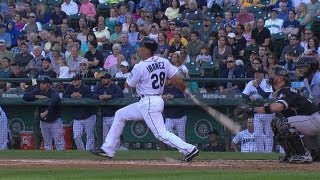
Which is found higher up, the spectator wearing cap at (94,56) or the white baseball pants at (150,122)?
the spectator wearing cap at (94,56)

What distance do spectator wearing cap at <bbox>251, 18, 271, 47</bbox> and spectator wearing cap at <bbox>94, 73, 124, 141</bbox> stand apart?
3176 millimetres

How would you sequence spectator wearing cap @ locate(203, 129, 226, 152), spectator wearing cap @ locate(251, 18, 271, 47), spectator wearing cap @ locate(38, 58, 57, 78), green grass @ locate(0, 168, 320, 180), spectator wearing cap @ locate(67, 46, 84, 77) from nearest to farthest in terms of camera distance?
1. green grass @ locate(0, 168, 320, 180)
2. spectator wearing cap @ locate(203, 129, 226, 152)
3. spectator wearing cap @ locate(251, 18, 271, 47)
4. spectator wearing cap @ locate(38, 58, 57, 78)
5. spectator wearing cap @ locate(67, 46, 84, 77)

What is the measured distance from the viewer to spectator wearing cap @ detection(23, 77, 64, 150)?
17.7 meters

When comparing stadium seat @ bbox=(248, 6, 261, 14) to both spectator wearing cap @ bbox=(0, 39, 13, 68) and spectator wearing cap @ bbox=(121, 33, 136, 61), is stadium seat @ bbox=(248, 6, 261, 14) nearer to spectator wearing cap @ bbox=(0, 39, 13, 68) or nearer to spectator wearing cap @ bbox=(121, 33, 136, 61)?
spectator wearing cap @ bbox=(121, 33, 136, 61)

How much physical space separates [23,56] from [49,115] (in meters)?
2.51

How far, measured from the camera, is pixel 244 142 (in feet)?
54.9

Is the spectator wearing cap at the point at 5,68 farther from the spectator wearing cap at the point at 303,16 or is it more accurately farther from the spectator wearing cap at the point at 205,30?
the spectator wearing cap at the point at 303,16

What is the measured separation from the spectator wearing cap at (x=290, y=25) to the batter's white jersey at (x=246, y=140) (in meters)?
2.94

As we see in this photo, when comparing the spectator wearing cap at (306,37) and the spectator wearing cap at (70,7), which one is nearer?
the spectator wearing cap at (306,37)

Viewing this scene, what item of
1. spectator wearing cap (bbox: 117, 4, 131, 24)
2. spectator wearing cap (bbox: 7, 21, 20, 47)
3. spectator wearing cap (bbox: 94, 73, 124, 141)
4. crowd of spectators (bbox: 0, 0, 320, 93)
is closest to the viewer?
spectator wearing cap (bbox: 94, 73, 124, 141)

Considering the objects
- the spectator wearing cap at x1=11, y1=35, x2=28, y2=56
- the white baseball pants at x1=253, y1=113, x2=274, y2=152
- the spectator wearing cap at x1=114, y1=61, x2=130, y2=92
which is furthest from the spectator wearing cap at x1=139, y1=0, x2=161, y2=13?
the white baseball pants at x1=253, y1=113, x2=274, y2=152

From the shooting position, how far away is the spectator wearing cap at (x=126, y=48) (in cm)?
1939

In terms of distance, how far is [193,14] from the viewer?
803 inches

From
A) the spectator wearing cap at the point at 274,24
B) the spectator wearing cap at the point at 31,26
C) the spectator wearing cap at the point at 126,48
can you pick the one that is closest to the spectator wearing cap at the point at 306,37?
the spectator wearing cap at the point at 274,24
